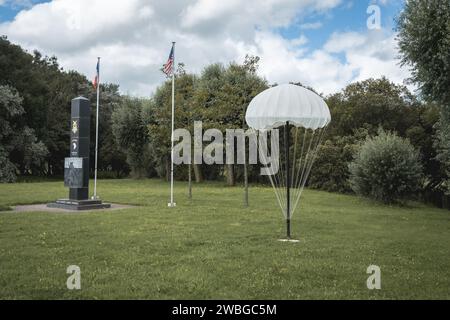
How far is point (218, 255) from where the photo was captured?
10.0 m

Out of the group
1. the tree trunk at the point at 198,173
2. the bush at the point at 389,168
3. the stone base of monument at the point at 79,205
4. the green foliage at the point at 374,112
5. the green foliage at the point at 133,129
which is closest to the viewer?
the stone base of monument at the point at 79,205

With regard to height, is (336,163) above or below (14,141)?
below

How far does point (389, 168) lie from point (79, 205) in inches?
593

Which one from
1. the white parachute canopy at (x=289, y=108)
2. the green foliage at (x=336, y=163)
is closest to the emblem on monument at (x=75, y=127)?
the white parachute canopy at (x=289, y=108)

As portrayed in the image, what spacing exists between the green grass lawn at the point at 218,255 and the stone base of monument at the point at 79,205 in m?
1.53

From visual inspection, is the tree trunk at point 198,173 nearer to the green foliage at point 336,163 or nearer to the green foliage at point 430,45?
the green foliage at point 336,163

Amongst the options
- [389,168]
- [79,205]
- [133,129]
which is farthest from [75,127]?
[133,129]

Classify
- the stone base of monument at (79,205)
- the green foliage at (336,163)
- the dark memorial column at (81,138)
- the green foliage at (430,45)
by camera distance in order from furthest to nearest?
the green foliage at (336,163), the dark memorial column at (81,138), the stone base of monument at (79,205), the green foliage at (430,45)

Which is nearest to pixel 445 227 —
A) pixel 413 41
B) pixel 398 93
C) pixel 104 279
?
pixel 413 41

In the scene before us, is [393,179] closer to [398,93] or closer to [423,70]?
[423,70]

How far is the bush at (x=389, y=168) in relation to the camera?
74.5 feet

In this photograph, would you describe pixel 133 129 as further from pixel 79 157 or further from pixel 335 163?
pixel 79 157

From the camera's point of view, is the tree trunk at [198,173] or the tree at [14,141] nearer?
the tree at [14,141]

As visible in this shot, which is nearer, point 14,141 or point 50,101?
point 14,141
